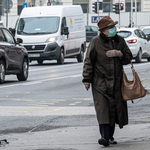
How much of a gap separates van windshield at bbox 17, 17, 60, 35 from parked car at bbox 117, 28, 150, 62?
2.89 meters

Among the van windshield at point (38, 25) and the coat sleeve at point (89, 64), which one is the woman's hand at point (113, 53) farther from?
the van windshield at point (38, 25)

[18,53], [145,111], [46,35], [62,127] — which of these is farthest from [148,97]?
[46,35]

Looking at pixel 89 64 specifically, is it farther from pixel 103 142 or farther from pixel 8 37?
pixel 8 37

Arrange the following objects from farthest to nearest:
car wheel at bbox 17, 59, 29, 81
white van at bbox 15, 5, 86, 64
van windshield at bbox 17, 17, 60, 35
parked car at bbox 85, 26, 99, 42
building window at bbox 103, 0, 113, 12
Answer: building window at bbox 103, 0, 113, 12 < parked car at bbox 85, 26, 99, 42 < van windshield at bbox 17, 17, 60, 35 < white van at bbox 15, 5, 86, 64 < car wheel at bbox 17, 59, 29, 81

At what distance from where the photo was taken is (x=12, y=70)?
16031 mm

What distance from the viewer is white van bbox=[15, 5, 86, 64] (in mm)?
23984

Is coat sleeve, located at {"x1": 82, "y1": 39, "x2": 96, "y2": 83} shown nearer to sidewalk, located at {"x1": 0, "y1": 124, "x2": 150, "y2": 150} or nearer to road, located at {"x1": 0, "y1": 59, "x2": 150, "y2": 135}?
sidewalk, located at {"x1": 0, "y1": 124, "x2": 150, "y2": 150}

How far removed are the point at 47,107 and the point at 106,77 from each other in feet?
13.8

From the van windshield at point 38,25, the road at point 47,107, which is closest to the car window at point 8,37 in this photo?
the road at point 47,107

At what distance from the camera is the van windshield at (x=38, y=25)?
24377mm

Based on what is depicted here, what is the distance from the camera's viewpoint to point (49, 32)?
24266 mm

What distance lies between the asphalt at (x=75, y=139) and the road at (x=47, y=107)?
405mm

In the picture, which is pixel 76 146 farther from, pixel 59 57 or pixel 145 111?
pixel 59 57

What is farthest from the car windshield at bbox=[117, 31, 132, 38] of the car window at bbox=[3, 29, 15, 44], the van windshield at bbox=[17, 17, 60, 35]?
the car window at bbox=[3, 29, 15, 44]
